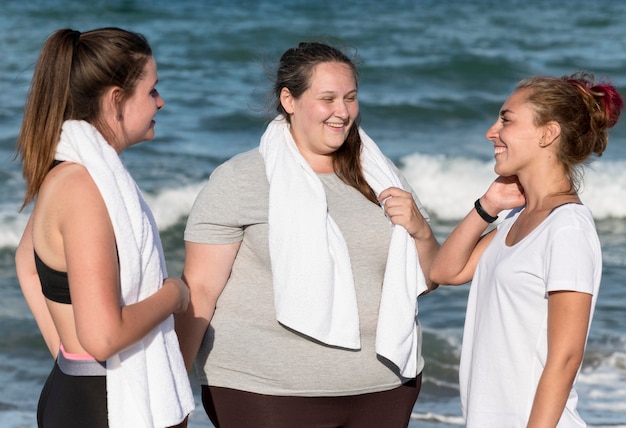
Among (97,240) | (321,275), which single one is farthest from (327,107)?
(97,240)

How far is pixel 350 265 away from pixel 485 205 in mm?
446

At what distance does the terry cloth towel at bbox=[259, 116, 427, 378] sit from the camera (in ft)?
9.58

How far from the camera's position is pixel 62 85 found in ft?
7.82

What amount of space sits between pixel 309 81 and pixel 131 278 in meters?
0.98

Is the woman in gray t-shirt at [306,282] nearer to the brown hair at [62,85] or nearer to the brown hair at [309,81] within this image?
the brown hair at [309,81]

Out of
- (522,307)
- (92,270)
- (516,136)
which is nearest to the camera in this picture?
(92,270)

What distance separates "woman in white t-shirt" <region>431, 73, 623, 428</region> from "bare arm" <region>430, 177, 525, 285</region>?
2.9 inches

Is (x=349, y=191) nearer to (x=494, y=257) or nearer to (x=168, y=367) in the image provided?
(x=494, y=257)

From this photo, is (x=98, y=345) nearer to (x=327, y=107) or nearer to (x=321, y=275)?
(x=321, y=275)

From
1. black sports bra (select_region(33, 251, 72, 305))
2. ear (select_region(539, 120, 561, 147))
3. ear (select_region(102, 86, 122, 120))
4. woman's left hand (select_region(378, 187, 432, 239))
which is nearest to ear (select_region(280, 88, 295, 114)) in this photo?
woman's left hand (select_region(378, 187, 432, 239))

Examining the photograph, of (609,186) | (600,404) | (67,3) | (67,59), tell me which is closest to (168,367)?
(67,59)

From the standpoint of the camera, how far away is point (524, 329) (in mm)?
2504

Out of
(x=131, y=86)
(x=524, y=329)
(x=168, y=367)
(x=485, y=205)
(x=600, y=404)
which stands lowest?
(x=600, y=404)

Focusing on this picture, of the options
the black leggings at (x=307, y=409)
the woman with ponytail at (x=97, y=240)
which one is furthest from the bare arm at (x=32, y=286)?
the black leggings at (x=307, y=409)
